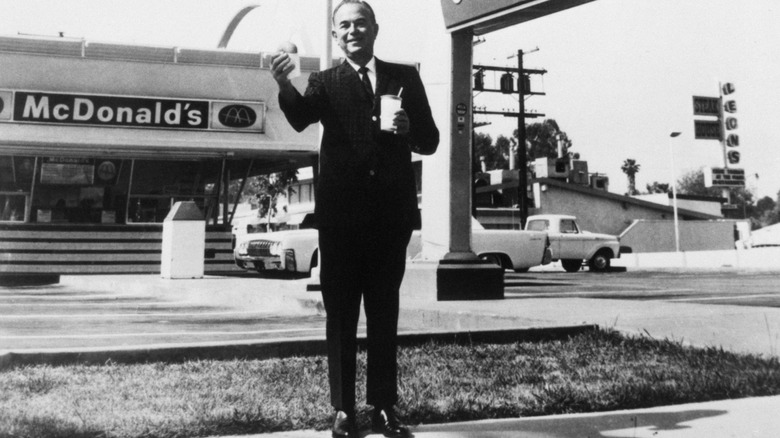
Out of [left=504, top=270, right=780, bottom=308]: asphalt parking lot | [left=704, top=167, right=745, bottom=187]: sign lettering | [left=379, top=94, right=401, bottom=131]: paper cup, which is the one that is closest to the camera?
[left=379, top=94, right=401, bottom=131]: paper cup

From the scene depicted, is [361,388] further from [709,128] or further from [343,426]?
[709,128]

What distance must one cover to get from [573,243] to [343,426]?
21652 mm

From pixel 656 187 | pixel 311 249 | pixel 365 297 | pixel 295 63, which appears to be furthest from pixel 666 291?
pixel 656 187

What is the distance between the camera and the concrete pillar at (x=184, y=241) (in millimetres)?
12992

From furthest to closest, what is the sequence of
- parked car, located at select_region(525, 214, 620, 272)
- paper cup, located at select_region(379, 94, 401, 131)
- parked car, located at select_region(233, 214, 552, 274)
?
parked car, located at select_region(525, 214, 620, 272) < parked car, located at select_region(233, 214, 552, 274) < paper cup, located at select_region(379, 94, 401, 131)

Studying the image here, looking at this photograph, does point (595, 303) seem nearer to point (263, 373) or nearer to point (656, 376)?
point (656, 376)

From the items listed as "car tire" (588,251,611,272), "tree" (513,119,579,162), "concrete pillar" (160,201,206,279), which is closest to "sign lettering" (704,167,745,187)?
"car tire" (588,251,611,272)

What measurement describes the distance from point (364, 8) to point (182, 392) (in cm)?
187

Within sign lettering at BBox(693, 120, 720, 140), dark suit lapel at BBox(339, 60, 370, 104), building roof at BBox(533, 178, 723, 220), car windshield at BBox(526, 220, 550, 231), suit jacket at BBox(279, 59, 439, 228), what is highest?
building roof at BBox(533, 178, 723, 220)

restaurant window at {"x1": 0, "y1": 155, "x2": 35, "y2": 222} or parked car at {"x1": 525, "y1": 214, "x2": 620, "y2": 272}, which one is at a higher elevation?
restaurant window at {"x1": 0, "y1": 155, "x2": 35, "y2": 222}

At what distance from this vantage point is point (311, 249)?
16188 mm

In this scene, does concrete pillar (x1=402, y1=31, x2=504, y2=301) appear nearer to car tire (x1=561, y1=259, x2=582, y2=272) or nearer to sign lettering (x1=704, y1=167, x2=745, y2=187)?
sign lettering (x1=704, y1=167, x2=745, y2=187)

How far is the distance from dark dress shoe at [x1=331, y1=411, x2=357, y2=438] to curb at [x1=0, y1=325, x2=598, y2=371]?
1.61 m

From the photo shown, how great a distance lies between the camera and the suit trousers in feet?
9.18
